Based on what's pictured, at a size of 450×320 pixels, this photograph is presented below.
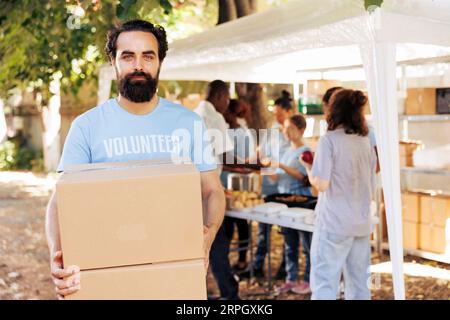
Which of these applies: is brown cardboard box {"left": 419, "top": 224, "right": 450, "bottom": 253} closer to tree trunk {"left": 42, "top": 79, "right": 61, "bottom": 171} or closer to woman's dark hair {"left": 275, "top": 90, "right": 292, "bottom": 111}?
woman's dark hair {"left": 275, "top": 90, "right": 292, "bottom": 111}

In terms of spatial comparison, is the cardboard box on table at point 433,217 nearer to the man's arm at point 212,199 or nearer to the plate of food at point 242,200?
the plate of food at point 242,200

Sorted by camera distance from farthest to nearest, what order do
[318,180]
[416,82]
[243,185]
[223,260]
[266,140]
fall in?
[266,140]
[416,82]
[243,185]
[223,260]
[318,180]

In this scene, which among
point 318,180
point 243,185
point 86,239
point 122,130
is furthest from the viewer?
point 243,185

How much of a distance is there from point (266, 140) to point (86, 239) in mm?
4843

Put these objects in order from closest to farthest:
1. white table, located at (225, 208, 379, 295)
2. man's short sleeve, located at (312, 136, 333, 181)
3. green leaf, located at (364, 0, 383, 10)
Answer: green leaf, located at (364, 0, 383, 10) → man's short sleeve, located at (312, 136, 333, 181) → white table, located at (225, 208, 379, 295)

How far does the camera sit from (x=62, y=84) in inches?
308

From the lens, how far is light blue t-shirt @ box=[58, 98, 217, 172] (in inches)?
88.4

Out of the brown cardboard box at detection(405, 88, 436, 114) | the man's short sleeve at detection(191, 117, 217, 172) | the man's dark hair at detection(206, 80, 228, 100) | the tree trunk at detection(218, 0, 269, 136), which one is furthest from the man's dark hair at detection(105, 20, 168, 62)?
the tree trunk at detection(218, 0, 269, 136)

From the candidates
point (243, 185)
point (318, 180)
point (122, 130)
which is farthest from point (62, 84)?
point (122, 130)

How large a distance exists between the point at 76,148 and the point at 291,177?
3.62m

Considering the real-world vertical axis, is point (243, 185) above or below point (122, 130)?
below

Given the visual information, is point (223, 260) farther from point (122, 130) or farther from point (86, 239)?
point (86, 239)

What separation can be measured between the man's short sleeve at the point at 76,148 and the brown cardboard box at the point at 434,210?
4.74 metres

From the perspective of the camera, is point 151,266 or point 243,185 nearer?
point 151,266
